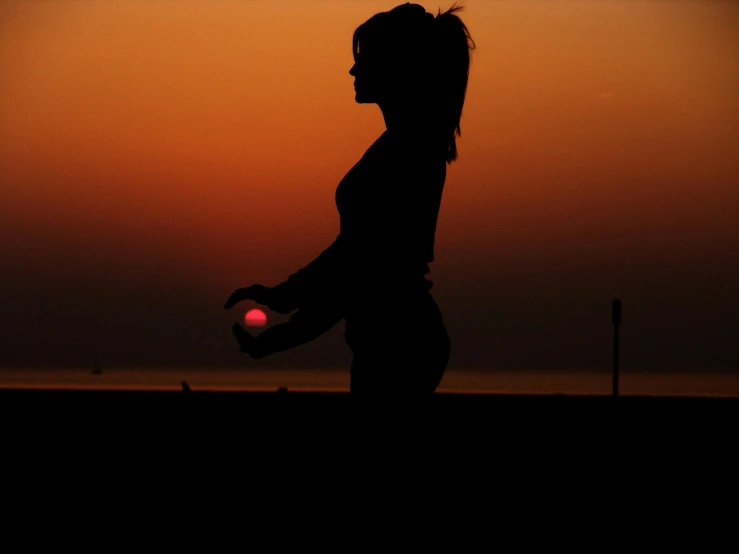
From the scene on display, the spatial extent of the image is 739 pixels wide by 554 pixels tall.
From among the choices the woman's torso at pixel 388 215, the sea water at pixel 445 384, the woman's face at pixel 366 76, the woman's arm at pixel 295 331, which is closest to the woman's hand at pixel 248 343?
the woman's arm at pixel 295 331

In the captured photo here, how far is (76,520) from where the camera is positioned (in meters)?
5.55

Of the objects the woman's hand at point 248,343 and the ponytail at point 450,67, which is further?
the ponytail at point 450,67

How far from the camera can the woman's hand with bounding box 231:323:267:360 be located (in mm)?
2346

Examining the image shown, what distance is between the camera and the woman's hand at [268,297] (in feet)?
7.77

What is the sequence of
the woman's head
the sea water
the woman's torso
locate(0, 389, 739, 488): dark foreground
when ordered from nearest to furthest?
the woman's torso → the woman's head → locate(0, 389, 739, 488): dark foreground → the sea water

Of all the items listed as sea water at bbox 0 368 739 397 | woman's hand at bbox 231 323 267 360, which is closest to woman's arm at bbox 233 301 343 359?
woman's hand at bbox 231 323 267 360

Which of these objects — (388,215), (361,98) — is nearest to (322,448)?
(361,98)

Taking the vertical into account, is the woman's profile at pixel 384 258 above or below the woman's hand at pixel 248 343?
above

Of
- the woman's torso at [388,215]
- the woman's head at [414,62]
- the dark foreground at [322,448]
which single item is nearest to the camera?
the woman's torso at [388,215]

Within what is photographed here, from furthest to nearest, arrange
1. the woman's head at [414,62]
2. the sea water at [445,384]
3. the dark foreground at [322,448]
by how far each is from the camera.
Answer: the sea water at [445,384] < the dark foreground at [322,448] < the woman's head at [414,62]

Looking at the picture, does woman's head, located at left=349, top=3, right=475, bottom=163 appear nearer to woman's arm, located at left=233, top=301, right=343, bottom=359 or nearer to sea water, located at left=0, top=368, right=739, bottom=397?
woman's arm, located at left=233, top=301, right=343, bottom=359

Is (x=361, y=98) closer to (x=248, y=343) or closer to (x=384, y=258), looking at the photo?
(x=384, y=258)

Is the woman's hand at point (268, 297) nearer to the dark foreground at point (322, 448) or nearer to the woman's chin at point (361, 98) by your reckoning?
the dark foreground at point (322, 448)

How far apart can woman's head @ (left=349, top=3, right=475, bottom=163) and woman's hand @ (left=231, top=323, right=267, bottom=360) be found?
1.97 feet
